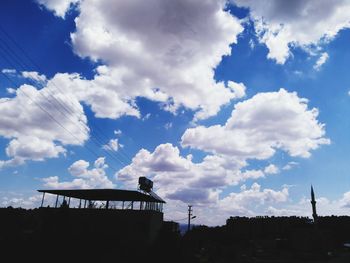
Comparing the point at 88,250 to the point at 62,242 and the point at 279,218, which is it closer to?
the point at 62,242

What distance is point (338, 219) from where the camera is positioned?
5172 inches

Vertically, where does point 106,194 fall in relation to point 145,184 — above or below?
below

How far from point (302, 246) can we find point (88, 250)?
207 feet

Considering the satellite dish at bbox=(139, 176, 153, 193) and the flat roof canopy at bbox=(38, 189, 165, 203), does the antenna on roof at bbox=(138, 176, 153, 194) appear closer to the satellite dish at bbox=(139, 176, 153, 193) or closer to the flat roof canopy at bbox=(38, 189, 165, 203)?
the satellite dish at bbox=(139, 176, 153, 193)

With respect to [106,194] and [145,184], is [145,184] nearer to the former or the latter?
[145,184]

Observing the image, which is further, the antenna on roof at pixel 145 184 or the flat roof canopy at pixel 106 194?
the antenna on roof at pixel 145 184

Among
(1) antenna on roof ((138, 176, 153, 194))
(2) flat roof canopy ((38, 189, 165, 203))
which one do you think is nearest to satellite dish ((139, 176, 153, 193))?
(1) antenna on roof ((138, 176, 153, 194))

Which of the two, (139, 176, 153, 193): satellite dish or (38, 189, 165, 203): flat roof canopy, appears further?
(139, 176, 153, 193): satellite dish

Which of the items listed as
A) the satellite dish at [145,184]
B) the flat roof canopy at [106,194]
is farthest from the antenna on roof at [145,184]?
the flat roof canopy at [106,194]

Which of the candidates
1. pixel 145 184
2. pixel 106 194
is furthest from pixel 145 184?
pixel 106 194

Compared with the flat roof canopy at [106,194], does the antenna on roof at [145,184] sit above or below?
above

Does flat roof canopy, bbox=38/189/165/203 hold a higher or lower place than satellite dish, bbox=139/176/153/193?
lower

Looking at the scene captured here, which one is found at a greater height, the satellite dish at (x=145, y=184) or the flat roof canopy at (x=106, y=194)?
the satellite dish at (x=145, y=184)

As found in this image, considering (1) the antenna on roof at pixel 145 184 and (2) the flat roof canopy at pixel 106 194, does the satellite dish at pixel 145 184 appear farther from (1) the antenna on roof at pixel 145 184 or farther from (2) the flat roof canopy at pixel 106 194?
A: (2) the flat roof canopy at pixel 106 194
